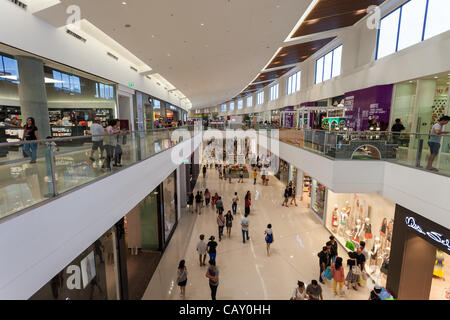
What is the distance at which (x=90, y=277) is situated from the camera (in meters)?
4.91

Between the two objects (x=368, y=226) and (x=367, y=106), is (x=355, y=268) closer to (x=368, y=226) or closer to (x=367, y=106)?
(x=368, y=226)

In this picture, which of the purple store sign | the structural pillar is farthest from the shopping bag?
the structural pillar

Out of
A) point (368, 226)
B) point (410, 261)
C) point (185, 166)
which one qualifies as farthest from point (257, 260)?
point (185, 166)

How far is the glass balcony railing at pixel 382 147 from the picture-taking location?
5.11 meters

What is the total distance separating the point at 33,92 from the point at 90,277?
222 inches

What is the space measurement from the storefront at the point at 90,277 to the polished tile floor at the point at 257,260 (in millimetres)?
1893

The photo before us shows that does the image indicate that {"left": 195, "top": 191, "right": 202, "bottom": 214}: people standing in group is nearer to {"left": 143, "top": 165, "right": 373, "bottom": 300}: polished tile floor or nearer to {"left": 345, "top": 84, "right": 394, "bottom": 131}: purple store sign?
{"left": 143, "top": 165, "right": 373, "bottom": 300}: polished tile floor

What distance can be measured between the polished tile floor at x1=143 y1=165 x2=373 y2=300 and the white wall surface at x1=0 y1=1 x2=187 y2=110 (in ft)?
24.7

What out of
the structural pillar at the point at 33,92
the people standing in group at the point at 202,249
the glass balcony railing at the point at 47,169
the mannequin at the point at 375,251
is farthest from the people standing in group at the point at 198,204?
the glass balcony railing at the point at 47,169

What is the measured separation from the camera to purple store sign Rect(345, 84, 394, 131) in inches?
408

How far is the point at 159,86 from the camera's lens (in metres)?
21.7
